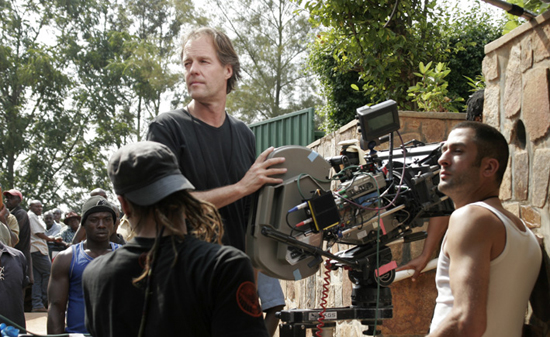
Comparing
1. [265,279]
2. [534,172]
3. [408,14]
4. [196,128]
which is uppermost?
[408,14]

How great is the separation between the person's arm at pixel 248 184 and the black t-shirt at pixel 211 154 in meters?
0.11

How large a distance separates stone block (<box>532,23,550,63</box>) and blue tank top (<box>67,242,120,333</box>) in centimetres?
272

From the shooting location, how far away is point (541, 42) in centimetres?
282

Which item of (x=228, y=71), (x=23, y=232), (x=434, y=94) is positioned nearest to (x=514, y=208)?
(x=228, y=71)

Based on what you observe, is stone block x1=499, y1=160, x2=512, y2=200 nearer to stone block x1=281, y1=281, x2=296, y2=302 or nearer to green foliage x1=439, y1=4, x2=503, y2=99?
stone block x1=281, y1=281, x2=296, y2=302

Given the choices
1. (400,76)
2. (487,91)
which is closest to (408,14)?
(400,76)

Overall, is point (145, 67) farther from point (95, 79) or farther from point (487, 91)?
point (487, 91)

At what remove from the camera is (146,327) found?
1.68 meters

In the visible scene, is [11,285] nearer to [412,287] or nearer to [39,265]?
[412,287]

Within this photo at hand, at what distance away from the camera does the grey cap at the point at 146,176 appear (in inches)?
69.0

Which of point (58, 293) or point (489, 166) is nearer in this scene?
point (489, 166)

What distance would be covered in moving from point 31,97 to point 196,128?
72.3ft

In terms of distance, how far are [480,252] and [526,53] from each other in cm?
116

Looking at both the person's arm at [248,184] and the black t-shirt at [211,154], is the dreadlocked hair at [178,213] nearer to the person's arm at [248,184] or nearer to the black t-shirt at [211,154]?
the person's arm at [248,184]
